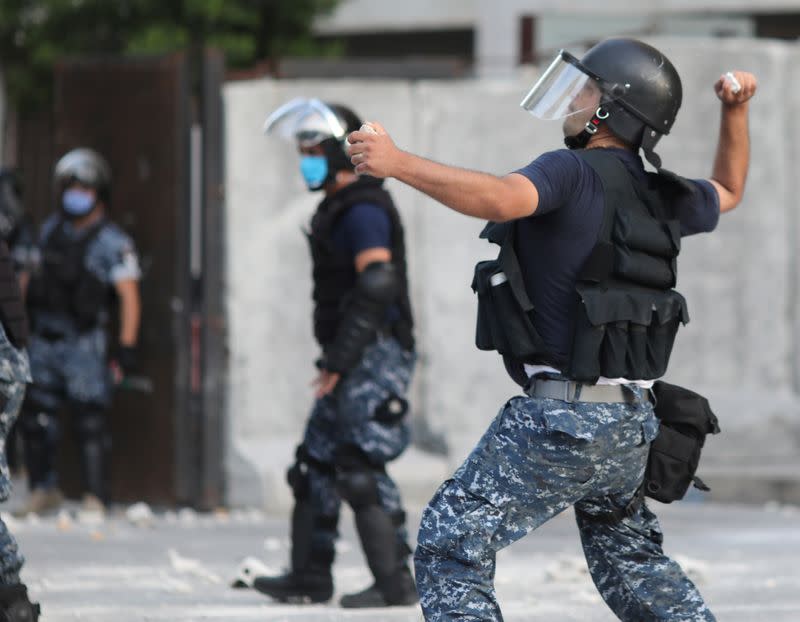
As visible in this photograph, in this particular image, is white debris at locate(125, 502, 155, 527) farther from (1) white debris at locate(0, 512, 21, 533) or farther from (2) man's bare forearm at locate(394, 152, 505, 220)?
(2) man's bare forearm at locate(394, 152, 505, 220)

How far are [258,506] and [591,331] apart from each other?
556 centimetres

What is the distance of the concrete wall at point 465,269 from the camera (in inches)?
387

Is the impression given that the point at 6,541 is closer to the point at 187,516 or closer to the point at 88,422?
the point at 187,516

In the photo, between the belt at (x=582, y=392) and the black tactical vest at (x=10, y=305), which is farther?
the black tactical vest at (x=10, y=305)

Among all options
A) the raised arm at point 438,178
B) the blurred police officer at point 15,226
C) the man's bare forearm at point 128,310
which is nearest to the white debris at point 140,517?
the man's bare forearm at point 128,310

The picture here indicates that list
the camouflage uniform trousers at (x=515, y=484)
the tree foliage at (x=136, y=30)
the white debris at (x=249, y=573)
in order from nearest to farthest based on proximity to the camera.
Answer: the camouflage uniform trousers at (x=515, y=484) → the white debris at (x=249, y=573) → the tree foliage at (x=136, y=30)

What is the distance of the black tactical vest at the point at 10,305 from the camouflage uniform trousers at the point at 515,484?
1486mm

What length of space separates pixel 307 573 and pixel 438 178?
2627 mm

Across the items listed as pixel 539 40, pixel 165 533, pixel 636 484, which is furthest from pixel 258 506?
pixel 636 484

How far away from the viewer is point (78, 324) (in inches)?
379

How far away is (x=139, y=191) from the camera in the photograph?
388 inches

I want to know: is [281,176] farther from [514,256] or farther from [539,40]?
[514,256]

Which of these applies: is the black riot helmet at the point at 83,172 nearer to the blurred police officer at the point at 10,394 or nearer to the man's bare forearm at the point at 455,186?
the blurred police officer at the point at 10,394

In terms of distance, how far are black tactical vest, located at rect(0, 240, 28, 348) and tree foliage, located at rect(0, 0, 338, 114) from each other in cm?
883
